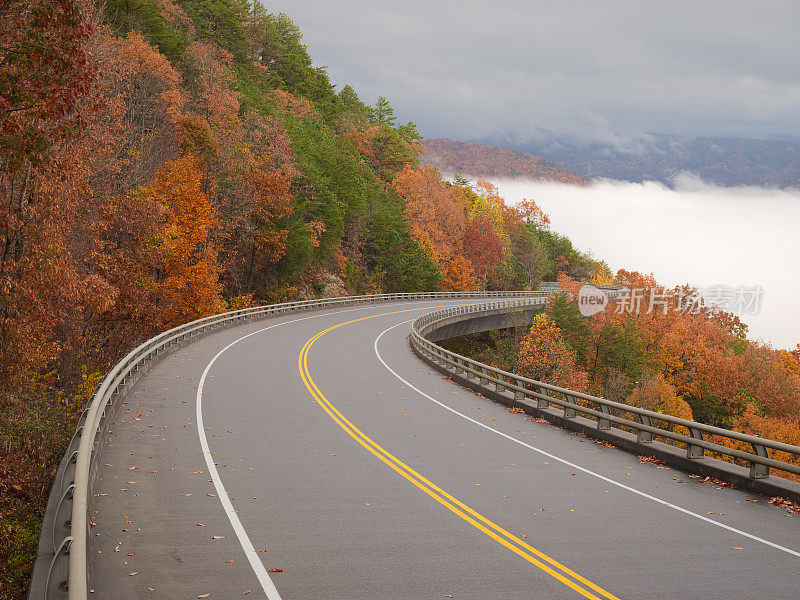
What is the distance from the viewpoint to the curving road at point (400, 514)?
24.4 feet

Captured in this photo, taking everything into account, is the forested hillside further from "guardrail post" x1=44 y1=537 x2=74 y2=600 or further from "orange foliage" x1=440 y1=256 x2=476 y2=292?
"guardrail post" x1=44 y1=537 x2=74 y2=600

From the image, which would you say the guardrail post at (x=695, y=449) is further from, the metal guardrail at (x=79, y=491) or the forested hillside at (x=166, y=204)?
the forested hillside at (x=166, y=204)

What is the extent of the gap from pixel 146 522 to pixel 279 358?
1993cm

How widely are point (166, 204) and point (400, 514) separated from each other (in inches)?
1292

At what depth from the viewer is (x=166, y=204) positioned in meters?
38.7

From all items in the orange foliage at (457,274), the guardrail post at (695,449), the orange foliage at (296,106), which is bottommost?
the guardrail post at (695,449)

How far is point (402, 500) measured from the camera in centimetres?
1054

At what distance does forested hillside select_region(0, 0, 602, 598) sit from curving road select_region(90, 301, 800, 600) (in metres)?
1.97

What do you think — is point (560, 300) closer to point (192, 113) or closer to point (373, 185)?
point (373, 185)

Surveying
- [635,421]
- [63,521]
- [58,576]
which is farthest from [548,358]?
[58,576]

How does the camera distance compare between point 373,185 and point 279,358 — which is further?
Result: point 373,185

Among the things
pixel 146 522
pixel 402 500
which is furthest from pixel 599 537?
pixel 146 522

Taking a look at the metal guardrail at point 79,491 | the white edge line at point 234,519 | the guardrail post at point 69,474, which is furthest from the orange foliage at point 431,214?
the guardrail post at point 69,474

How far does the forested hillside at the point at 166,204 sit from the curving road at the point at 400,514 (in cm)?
197
